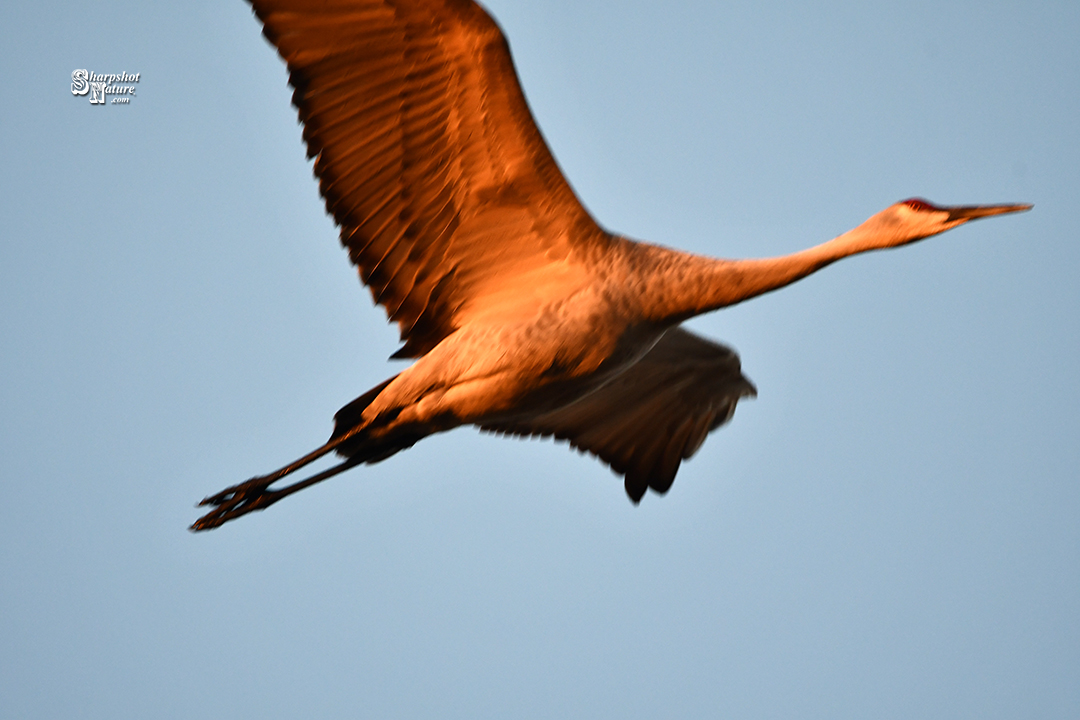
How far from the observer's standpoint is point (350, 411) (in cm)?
813

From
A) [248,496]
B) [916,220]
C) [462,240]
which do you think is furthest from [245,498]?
[916,220]

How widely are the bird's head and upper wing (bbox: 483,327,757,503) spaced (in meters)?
1.92

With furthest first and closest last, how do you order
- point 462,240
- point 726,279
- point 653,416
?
point 653,416 < point 462,240 < point 726,279

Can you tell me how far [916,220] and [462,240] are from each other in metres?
2.46

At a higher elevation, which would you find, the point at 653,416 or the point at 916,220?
the point at 916,220

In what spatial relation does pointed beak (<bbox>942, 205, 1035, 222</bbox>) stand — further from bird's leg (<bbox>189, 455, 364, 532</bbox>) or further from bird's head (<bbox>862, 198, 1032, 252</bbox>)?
bird's leg (<bbox>189, 455, 364, 532</bbox>)

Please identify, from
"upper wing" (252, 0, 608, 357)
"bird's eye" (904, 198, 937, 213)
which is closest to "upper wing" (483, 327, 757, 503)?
"upper wing" (252, 0, 608, 357)

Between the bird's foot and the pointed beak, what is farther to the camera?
the bird's foot

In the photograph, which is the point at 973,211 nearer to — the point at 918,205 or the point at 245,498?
the point at 918,205

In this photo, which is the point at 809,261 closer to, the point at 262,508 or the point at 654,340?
the point at 654,340

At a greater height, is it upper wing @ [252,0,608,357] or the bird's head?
upper wing @ [252,0,608,357]

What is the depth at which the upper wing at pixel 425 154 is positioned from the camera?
715 cm

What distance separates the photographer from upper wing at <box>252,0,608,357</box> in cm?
715

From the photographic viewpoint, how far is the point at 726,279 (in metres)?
7.70
